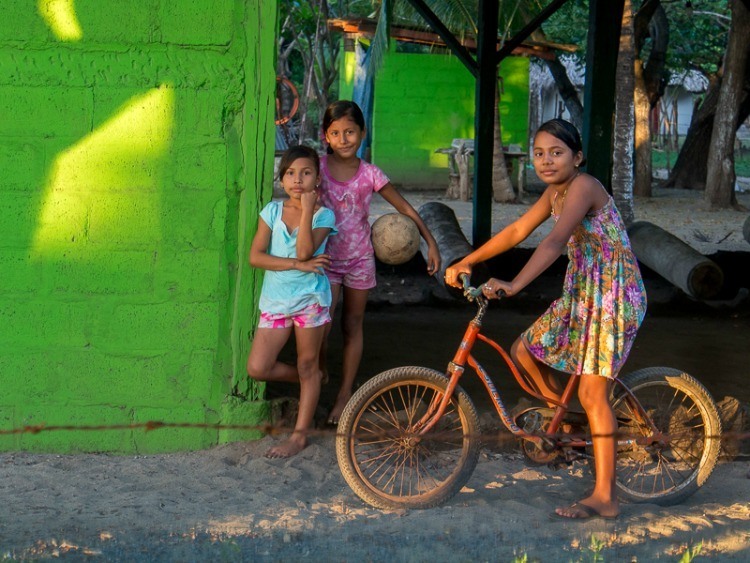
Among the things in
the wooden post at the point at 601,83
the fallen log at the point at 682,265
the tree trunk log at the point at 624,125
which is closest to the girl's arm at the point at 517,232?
the wooden post at the point at 601,83

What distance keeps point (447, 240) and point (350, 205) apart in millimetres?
4011

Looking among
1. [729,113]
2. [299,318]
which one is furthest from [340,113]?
[729,113]

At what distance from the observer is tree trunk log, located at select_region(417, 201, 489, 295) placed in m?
8.16

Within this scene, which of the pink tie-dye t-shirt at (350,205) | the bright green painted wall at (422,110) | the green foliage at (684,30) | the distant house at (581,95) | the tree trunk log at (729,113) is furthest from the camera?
the distant house at (581,95)

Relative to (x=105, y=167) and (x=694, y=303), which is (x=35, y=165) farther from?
(x=694, y=303)

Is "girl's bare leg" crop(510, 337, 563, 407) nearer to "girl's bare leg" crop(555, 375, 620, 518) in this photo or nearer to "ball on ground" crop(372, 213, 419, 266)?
"girl's bare leg" crop(555, 375, 620, 518)

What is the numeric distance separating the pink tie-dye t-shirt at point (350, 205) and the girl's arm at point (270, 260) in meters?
0.23

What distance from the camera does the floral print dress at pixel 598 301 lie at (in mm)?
3814

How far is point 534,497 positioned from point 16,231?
97.3 inches

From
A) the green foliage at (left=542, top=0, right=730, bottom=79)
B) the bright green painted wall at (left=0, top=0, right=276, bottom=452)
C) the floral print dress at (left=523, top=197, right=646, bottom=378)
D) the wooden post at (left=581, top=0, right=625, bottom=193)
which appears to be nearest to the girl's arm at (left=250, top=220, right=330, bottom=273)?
the bright green painted wall at (left=0, top=0, right=276, bottom=452)

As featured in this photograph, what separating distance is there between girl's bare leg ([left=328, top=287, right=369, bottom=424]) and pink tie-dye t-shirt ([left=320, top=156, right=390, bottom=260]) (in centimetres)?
21

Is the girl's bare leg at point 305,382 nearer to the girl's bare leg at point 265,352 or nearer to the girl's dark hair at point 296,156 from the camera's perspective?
the girl's bare leg at point 265,352

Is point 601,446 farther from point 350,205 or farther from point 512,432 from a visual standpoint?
point 350,205

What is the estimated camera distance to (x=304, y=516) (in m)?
3.83
